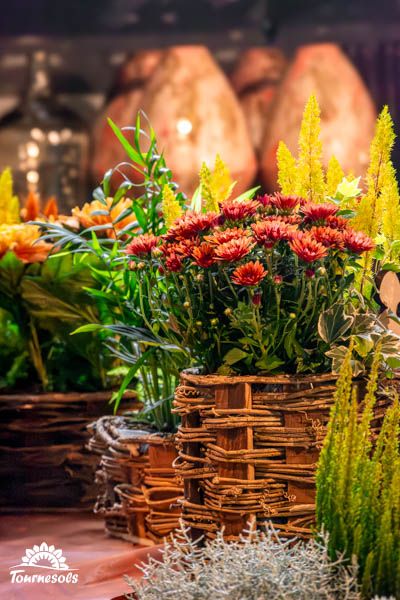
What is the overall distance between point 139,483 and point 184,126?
819mm

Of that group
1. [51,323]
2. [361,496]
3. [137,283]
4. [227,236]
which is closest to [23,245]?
[51,323]

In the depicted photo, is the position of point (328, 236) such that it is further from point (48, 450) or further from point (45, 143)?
point (45, 143)

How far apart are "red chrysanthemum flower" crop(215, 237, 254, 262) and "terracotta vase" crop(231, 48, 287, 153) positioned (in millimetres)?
939

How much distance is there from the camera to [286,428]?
1040 millimetres

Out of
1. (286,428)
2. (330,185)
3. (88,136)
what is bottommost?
(286,428)

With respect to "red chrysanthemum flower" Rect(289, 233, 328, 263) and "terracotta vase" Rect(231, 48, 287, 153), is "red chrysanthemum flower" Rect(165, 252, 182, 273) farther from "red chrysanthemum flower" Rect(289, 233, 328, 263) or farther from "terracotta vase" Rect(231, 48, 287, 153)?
"terracotta vase" Rect(231, 48, 287, 153)

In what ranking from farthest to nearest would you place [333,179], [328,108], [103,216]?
[328,108]
[103,216]
[333,179]

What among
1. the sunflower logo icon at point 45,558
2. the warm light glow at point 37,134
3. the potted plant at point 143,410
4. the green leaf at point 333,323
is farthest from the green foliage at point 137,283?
the warm light glow at point 37,134

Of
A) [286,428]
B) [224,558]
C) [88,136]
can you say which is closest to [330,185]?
[286,428]

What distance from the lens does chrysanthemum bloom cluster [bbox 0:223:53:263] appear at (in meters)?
1.62

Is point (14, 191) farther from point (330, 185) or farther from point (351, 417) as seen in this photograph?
point (351, 417)

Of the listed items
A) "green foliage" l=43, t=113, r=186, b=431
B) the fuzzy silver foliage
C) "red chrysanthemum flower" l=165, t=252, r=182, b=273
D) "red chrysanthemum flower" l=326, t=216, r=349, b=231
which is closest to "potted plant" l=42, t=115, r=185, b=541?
"green foliage" l=43, t=113, r=186, b=431

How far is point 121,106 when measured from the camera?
1978 mm

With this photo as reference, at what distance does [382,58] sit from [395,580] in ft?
3.95
